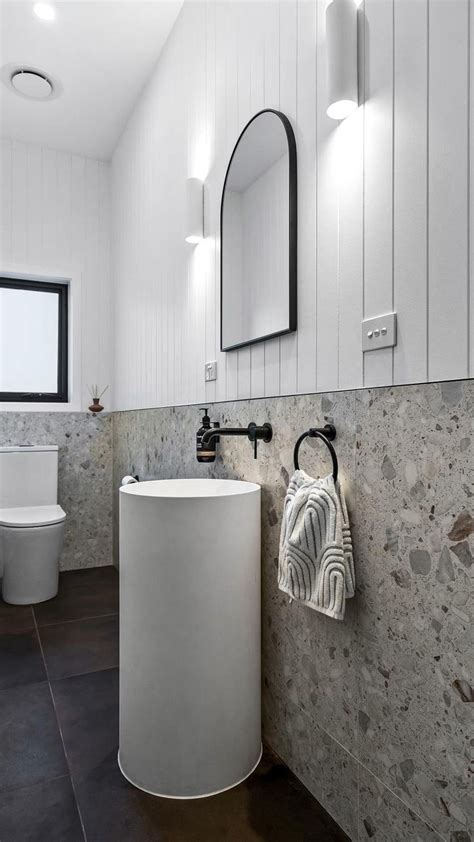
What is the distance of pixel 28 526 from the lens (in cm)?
272

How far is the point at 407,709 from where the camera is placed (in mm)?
1053

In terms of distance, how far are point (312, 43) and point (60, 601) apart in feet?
9.02

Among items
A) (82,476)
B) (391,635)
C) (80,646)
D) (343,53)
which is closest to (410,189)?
(343,53)

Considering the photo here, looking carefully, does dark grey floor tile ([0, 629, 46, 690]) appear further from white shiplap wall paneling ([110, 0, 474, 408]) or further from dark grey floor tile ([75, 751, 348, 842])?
white shiplap wall paneling ([110, 0, 474, 408])

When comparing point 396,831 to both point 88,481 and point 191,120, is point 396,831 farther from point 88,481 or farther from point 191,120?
point 88,481

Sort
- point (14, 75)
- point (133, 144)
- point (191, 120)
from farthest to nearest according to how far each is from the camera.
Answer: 1. point (133, 144)
2. point (14, 75)
3. point (191, 120)

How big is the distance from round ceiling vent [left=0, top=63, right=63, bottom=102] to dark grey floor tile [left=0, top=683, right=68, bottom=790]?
9.56 feet

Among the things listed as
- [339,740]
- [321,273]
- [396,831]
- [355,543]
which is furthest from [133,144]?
[396,831]

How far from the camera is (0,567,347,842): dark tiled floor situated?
48.8 inches

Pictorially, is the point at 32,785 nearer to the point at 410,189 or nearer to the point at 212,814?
the point at 212,814

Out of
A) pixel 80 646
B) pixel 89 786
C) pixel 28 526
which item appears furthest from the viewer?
pixel 28 526

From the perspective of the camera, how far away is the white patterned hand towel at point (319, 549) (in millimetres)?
1158

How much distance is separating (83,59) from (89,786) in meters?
3.07

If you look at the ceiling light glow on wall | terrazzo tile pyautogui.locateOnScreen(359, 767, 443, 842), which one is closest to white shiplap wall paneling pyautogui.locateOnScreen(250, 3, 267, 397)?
terrazzo tile pyautogui.locateOnScreen(359, 767, 443, 842)
